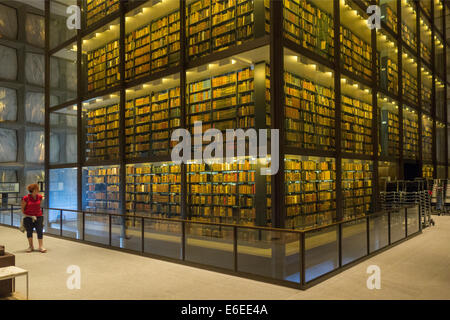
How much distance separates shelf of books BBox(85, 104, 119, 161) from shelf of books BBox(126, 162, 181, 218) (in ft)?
3.30

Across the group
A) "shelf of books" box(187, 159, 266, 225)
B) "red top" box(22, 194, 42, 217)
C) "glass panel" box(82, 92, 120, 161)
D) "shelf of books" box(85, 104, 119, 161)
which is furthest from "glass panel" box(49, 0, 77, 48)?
"red top" box(22, 194, 42, 217)

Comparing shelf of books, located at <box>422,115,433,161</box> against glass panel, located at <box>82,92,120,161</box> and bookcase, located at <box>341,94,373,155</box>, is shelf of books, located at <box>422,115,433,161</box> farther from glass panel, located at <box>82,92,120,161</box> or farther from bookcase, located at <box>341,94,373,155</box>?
glass panel, located at <box>82,92,120,161</box>

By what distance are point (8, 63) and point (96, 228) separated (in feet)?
58.9

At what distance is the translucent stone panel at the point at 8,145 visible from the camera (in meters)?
21.1

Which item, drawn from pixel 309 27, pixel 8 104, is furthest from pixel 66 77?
pixel 8 104

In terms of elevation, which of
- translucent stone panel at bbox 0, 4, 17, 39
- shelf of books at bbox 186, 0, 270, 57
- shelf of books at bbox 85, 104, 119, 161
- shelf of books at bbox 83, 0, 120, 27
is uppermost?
translucent stone panel at bbox 0, 4, 17, 39

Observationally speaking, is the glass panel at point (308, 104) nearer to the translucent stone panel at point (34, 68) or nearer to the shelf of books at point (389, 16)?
the shelf of books at point (389, 16)

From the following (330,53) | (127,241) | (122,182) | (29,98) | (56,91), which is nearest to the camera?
(127,241)

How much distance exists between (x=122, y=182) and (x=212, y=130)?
3742 mm

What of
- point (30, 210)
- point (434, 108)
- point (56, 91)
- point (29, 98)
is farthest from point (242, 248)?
point (29, 98)

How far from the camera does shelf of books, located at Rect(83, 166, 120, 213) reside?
39.4ft

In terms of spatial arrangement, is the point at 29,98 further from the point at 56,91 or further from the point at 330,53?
the point at 330,53

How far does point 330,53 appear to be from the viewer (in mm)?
9617

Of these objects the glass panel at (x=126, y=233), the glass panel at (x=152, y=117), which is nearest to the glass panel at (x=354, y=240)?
the glass panel at (x=126, y=233)
